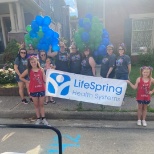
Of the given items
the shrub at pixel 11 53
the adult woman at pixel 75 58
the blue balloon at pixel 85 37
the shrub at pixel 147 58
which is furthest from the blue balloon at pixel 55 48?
the shrub at pixel 147 58

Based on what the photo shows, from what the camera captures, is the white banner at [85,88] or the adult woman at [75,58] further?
the adult woman at [75,58]

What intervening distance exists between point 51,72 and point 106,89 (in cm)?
138

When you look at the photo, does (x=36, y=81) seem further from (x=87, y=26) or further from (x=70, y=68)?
(x=87, y=26)

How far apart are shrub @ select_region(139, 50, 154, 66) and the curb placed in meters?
5.99

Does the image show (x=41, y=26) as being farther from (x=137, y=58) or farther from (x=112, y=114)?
(x=137, y=58)

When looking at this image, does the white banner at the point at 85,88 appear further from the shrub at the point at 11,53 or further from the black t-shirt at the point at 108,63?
the shrub at the point at 11,53

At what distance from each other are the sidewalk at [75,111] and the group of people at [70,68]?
0.90 feet

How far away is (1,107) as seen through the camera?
4.89 m

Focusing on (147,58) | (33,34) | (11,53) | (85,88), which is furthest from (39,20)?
(147,58)

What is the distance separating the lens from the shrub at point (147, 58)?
9.47 m

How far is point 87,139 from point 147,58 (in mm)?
7339

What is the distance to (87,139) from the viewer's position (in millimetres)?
3475

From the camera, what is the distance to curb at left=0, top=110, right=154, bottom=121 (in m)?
4.21

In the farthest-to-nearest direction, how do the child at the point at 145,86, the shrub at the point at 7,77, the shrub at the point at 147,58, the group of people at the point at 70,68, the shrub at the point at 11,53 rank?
1. the shrub at the point at 147,58
2. the shrub at the point at 11,53
3. the shrub at the point at 7,77
4. the group of people at the point at 70,68
5. the child at the point at 145,86
